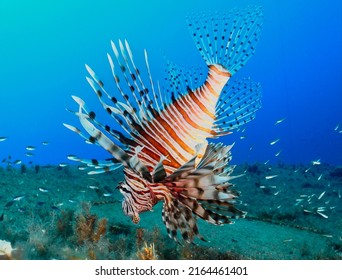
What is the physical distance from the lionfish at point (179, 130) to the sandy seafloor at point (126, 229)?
65 centimetres

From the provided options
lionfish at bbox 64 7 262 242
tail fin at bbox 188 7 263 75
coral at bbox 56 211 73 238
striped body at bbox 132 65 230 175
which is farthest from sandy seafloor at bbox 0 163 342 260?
tail fin at bbox 188 7 263 75

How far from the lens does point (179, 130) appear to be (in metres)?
2.85

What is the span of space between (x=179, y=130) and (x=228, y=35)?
1.27 metres

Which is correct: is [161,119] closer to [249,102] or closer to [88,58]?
[249,102]

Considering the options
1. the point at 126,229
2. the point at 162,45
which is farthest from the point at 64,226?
the point at 162,45

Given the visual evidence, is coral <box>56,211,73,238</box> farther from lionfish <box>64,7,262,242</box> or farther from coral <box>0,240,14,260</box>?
lionfish <box>64,7,262,242</box>

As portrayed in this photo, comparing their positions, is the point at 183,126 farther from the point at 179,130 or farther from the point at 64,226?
the point at 64,226

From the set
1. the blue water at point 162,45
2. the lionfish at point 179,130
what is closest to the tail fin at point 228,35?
the lionfish at point 179,130

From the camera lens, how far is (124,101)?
293 centimetres

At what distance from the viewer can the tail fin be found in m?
3.45

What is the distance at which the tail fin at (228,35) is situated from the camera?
3447 millimetres

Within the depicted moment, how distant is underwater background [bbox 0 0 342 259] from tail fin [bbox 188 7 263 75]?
0.75ft
